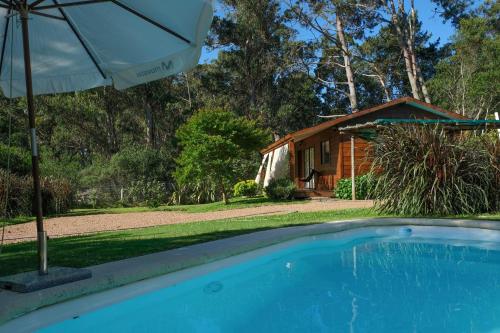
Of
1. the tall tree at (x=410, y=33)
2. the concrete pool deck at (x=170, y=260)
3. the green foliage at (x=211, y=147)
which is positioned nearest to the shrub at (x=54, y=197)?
the green foliage at (x=211, y=147)

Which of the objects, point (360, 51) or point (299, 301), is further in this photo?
point (360, 51)

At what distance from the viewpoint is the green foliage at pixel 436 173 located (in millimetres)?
9820

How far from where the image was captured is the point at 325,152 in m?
21.2

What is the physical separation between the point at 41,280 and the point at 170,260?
1.54 meters

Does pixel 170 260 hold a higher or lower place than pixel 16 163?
lower

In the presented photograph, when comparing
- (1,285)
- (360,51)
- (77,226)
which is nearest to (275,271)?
(1,285)

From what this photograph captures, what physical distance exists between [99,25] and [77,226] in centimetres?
787

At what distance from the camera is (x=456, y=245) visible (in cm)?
795

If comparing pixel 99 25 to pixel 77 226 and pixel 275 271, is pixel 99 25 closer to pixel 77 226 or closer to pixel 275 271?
pixel 275 271

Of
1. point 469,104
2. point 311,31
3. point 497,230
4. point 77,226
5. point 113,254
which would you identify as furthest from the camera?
point 311,31

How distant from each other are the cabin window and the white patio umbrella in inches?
615

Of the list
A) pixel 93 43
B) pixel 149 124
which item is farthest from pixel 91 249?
pixel 149 124

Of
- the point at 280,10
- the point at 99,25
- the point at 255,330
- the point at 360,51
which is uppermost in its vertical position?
the point at 280,10

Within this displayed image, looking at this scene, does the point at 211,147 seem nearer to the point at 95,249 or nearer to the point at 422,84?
the point at 95,249
